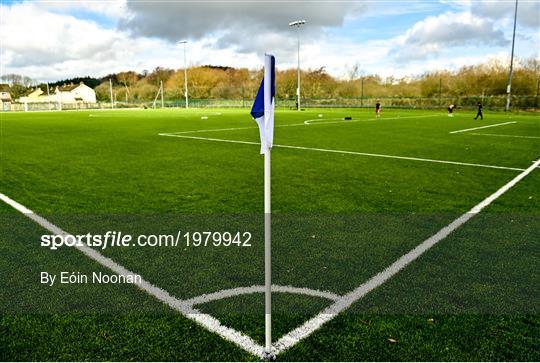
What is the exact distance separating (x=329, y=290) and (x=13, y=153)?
1362 cm

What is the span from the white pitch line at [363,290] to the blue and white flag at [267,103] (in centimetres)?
141

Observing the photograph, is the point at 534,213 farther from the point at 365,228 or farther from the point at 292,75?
the point at 292,75

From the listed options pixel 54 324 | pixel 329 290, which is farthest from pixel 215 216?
pixel 54 324

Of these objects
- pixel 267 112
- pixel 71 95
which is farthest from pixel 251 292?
pixel 71 95

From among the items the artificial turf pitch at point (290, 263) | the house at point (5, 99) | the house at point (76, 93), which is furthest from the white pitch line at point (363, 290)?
the house at point (76, 93)

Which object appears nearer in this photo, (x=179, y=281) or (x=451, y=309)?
(x=451, y=309)

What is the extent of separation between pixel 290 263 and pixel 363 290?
0.94 metres

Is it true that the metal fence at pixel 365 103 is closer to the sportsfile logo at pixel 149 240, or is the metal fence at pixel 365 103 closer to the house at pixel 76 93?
the house at pixel 76 93

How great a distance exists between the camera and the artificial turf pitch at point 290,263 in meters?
3.31

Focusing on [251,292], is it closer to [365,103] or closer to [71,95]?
[365,103]

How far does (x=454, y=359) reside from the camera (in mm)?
3105

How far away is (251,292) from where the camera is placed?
4184 millimetres

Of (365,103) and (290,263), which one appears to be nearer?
(290,263)

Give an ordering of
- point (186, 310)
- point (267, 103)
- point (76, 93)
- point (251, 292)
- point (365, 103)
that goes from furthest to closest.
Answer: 1. point (76, 93)
2. point (365, 103)
3. point (251, 292)
4. point (186, 310)
5. point (267, 103)
